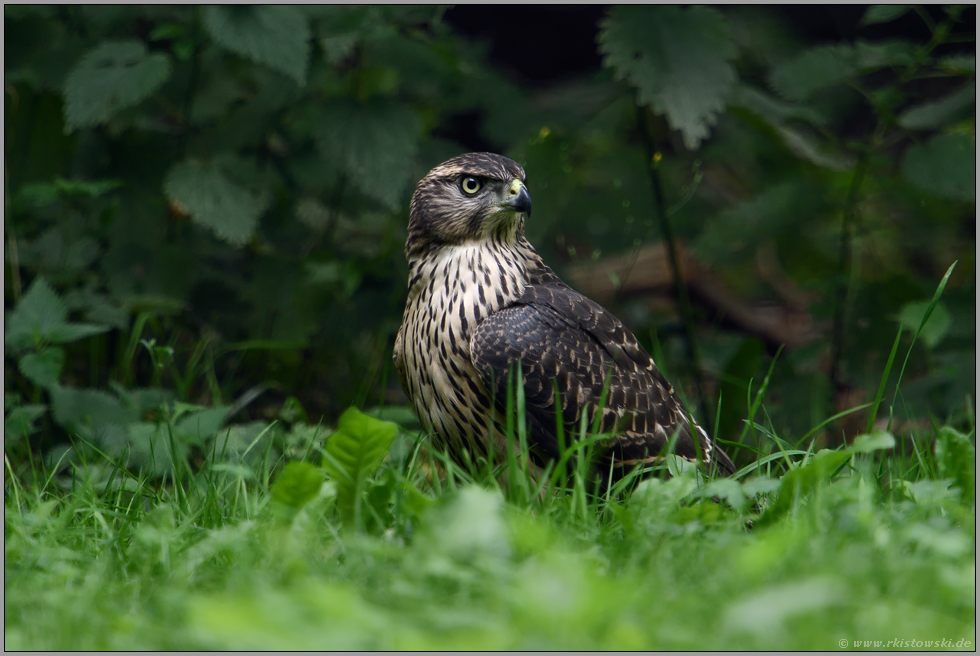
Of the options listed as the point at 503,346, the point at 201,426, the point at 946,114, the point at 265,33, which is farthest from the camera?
the point at 946,114

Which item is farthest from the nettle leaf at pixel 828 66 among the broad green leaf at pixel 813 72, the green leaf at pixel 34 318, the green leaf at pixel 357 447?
the green leaf at pixel 34 318

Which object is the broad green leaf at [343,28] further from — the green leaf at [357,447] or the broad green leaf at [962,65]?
the broad green leaf at [962,65]

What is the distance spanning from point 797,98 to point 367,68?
229cm

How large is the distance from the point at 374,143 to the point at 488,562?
2846mm

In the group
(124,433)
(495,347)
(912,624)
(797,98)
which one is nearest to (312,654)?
(912,624)

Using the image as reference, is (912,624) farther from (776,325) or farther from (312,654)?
→ (776,325)

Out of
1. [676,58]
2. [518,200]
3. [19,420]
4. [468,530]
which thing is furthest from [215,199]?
[468,530]

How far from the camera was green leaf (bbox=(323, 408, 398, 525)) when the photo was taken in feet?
8.57

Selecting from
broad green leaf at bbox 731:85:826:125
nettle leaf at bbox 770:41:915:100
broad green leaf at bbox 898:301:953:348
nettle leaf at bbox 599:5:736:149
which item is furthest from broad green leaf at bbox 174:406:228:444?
nettle leaf at bbox 770:41:915:100

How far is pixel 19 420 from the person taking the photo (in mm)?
Result: 4051

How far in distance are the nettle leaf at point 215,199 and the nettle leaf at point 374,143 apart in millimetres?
479

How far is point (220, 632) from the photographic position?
5.19 feet

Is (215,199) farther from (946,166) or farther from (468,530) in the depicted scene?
(946,166)

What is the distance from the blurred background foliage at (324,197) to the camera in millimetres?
4145
